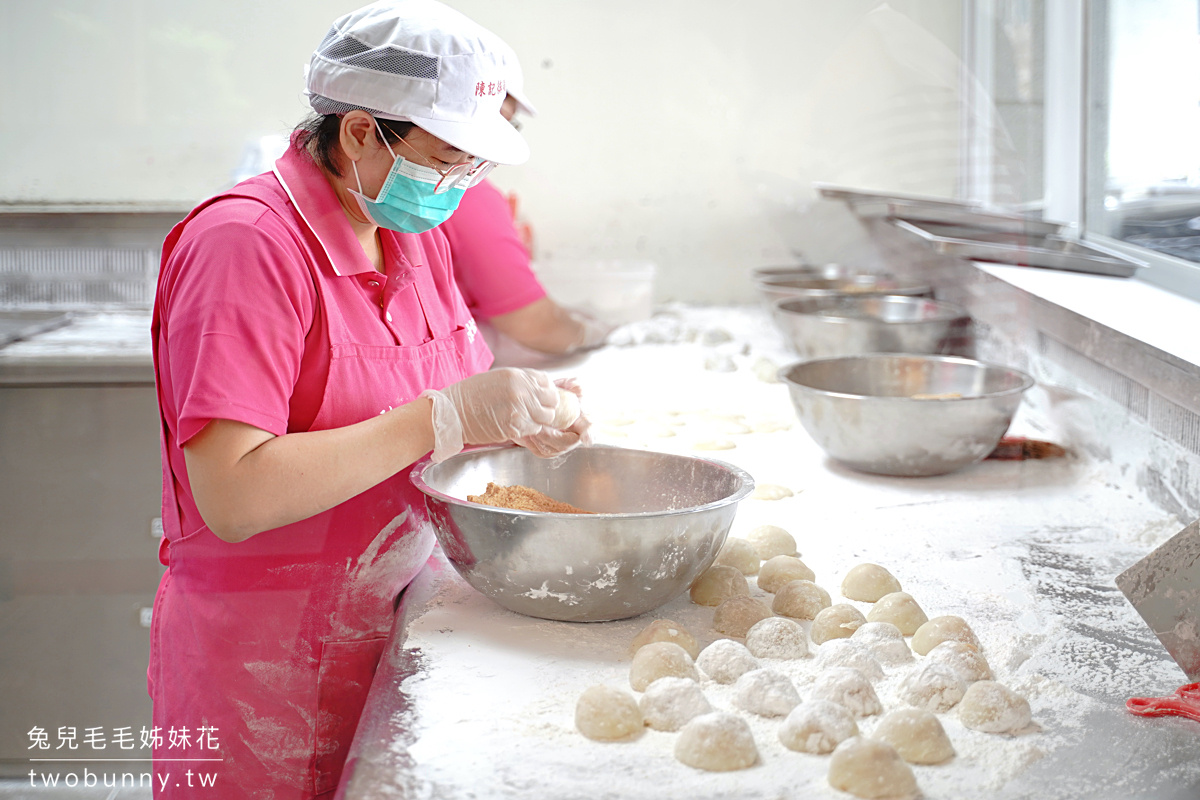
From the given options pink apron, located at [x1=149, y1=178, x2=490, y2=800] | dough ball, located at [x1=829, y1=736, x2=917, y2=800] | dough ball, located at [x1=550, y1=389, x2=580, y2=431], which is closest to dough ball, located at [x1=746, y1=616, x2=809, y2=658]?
dough ball, located at [x1=829, y1=736, x2=917, y2=800]

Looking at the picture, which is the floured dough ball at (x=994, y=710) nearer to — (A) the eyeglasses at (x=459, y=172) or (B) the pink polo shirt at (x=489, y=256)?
(A) the eyeglasses at (x=459, y=172)

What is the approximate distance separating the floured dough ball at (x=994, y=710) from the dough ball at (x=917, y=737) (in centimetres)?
5

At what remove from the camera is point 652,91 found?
1853mm

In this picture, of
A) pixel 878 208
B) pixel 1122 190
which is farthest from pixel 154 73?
pixel 1122 190

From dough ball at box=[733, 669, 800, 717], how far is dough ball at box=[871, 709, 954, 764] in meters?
0.08

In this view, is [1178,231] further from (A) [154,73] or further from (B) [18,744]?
(B) [18,744]

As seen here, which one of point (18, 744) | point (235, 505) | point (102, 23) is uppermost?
point (102, 23)

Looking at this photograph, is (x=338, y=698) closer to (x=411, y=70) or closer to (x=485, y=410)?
(x=485, y=410)

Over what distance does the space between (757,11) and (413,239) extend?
0.93 metres

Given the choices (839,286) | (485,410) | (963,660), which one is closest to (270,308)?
(485,410)

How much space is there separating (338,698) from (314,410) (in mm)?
382

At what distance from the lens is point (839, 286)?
106 inches

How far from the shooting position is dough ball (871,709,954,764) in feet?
2.67

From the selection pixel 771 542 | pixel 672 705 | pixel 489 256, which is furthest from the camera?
pixel 489 256
